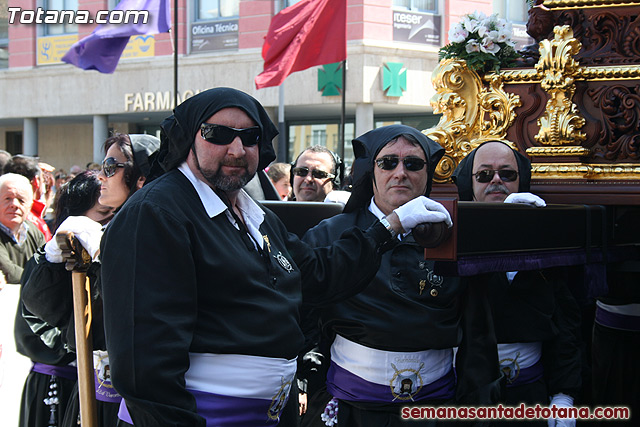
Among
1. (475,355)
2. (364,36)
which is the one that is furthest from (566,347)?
(364,36)

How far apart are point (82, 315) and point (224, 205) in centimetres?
93

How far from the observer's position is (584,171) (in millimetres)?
3715

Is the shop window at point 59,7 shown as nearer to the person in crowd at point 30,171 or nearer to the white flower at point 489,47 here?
the person in crowd at point 30,171

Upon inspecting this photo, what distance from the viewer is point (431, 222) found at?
262 centimetres

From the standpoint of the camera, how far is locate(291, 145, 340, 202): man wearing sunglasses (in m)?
5.24

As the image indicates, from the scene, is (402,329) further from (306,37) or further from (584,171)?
(306,37)

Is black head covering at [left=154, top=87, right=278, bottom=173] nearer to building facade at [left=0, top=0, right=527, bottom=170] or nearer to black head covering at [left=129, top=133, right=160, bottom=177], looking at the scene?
black head covering at [left=129, top=133, right=160, bottom=177]

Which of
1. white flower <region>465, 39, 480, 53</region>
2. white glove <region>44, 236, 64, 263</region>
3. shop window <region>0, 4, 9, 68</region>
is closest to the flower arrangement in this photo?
white flower <region>465, 39, 480, 53</region>

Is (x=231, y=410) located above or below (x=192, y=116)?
below

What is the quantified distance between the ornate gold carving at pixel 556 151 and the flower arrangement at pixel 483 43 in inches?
19.6

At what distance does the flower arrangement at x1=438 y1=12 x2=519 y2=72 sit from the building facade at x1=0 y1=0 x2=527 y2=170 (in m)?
10.1

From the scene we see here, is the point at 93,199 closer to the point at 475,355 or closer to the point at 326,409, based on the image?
the point at 326,409

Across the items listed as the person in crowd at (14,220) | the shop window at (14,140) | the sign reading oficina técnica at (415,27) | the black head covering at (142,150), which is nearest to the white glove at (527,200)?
the black head covering at (142,150)

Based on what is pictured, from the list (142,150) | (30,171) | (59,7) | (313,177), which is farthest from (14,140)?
(142,150)
